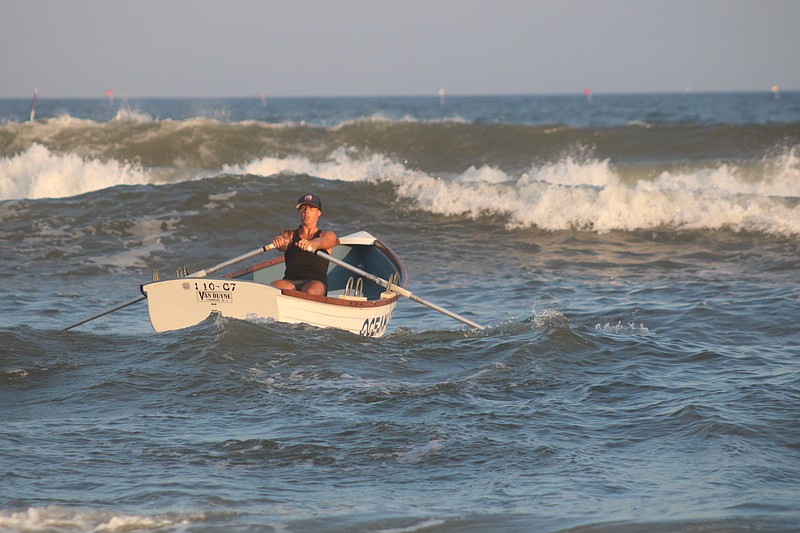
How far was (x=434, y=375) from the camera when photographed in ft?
26.3

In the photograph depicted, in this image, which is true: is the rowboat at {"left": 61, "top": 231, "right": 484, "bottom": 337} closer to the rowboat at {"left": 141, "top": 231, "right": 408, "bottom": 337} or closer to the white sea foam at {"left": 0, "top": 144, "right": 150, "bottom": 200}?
the rowboat at {"left": 141, "top": 231, "right": 408, "bottom": 337}

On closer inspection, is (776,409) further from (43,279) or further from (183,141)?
(183,141)

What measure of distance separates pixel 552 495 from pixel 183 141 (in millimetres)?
20735

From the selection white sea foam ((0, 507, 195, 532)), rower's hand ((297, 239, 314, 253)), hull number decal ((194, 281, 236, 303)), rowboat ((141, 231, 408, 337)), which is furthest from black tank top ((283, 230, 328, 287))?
white sea foam ((0, 507, 195, 532))

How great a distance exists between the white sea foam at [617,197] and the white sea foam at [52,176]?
16.0 feet

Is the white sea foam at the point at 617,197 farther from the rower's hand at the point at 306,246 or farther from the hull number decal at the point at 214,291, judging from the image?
the hull number decal at the point at 214,291

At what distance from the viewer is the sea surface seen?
5316mm

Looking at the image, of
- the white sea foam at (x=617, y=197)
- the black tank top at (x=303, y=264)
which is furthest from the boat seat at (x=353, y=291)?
the white sea foam at (x=617, y=197)

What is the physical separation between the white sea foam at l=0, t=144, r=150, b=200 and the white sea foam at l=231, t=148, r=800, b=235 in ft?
16.0

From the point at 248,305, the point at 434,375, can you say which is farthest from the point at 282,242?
the point at 434,375

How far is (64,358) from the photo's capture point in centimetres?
834

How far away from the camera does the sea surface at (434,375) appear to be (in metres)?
5.32

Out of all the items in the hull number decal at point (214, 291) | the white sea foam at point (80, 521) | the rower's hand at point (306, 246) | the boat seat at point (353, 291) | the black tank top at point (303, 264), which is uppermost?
the rower's hand at point (306, 246)

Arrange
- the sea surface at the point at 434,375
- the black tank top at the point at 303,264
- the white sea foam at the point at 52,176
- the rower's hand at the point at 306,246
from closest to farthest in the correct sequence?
1. the sea surface at the point at 434,375
2. the rower's hand at the point at 306,246
3. the black tank top at the point at 303,264
4. the white sea foam at the point at 52,176
